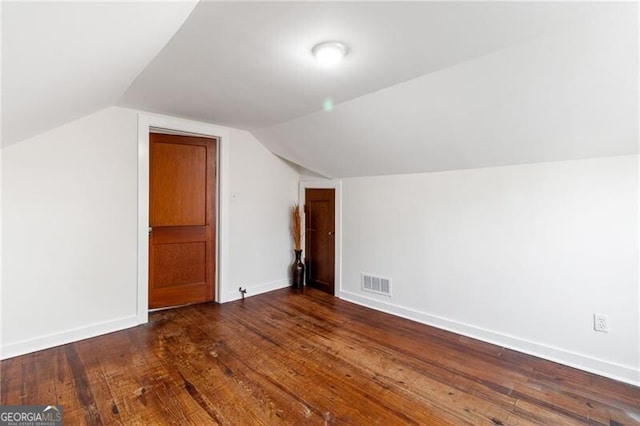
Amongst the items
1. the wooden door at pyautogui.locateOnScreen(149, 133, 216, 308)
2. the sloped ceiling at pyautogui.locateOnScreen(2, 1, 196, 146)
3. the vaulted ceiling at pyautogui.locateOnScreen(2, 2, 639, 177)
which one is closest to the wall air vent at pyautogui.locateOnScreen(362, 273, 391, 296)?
the vaulted ceiling at pyautogui.locateOnScreen(2, 2, 639, 177)

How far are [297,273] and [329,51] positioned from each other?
128 inches

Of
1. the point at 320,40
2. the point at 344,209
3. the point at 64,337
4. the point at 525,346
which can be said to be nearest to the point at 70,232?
the point at 64,337

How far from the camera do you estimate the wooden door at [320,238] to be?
14.2ft

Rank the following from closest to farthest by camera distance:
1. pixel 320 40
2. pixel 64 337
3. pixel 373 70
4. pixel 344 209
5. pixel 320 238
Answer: pixel 320 40
pixel 373 70
pixel 64 337
pixel 344 209
pixel 320 238

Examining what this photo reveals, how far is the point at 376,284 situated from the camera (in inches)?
148

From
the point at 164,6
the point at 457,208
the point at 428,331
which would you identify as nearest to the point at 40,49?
the point at 164,6

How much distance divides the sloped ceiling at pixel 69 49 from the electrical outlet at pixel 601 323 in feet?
10.8

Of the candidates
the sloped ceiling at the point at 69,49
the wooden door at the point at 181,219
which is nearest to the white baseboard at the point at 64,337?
the wooden door at the point at 181,219

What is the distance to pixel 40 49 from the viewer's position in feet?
3.82

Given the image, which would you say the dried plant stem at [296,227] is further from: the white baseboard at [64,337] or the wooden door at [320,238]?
the white baseboard at [64,337]

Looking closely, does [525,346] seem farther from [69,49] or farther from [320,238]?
[69,49]

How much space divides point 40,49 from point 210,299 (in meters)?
3.26

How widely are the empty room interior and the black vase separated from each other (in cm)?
47

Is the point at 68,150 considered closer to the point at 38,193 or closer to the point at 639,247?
the point at 38,193
